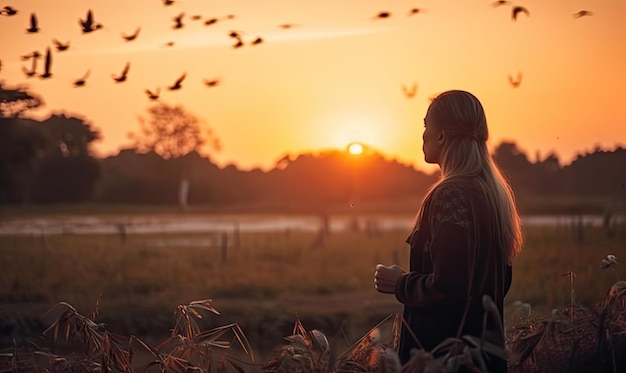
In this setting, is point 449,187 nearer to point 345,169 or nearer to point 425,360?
point 425,360

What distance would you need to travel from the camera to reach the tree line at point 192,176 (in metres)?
21.7

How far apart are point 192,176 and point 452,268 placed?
35575 millimetres

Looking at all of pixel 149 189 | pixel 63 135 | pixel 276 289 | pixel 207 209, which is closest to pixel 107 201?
pixel 149 189

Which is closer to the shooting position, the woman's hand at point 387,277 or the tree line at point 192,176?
the woman's hand at point 387,277

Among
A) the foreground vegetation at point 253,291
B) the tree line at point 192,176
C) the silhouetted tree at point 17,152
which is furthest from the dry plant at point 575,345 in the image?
the tree line at point 192,176

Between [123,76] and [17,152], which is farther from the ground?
[17,152]

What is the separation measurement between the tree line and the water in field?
0.77 m

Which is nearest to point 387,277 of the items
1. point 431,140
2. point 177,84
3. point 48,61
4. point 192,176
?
point 431,140

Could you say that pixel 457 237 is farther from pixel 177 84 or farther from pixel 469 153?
pixel 177 84

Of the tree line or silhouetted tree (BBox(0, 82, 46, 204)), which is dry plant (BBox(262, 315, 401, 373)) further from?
the tree line

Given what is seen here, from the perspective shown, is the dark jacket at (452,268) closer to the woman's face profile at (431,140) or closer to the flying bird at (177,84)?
the woman's face profile at (431,140)

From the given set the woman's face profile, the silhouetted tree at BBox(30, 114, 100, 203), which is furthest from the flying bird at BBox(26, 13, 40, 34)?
the silhouetted tree at BBox(30, 114, 100, 203)

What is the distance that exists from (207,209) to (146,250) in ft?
50.5

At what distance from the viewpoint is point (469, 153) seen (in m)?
2.85
